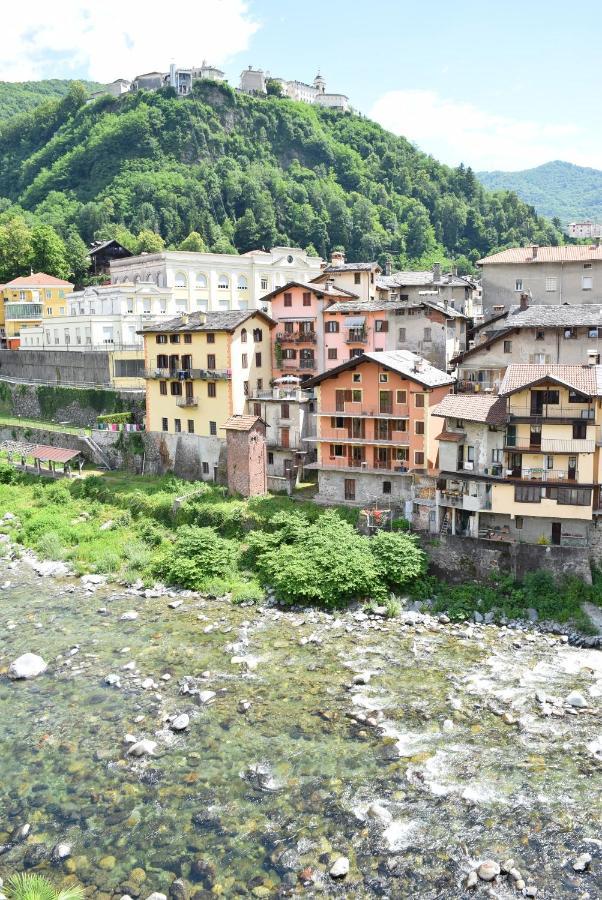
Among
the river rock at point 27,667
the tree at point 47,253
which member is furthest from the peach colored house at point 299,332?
the tree at point 47,253

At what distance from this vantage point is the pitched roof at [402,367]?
40500mm

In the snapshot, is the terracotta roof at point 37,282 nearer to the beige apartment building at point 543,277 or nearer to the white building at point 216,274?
the white building at point 216,274

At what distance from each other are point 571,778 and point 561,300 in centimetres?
4025

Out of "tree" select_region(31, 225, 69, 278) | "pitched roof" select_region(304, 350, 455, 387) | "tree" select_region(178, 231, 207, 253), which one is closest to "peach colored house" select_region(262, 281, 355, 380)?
"pitched roof" select_region(304, 350, 455, 387)

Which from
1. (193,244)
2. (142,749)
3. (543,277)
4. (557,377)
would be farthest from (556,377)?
(193,244)

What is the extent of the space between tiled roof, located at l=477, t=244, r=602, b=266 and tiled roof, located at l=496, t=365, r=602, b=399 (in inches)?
861

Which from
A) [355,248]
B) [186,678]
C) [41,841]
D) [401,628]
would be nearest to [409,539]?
[401,628]

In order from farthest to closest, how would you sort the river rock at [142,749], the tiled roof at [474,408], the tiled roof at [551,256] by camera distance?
the tiled roof at [551,256] < the tiled roof at [474,408] < the river rock at [142,749]

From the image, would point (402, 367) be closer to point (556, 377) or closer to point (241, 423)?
point (556, 377)

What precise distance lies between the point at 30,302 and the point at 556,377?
65.4 meters

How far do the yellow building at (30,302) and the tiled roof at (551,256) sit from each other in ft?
151

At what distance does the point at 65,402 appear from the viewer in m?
64.0

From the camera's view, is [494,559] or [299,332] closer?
[494,559]

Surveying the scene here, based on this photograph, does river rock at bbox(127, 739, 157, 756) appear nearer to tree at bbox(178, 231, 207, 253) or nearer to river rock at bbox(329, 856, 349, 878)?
river rock at bbox(329, 856, 349, 878)
